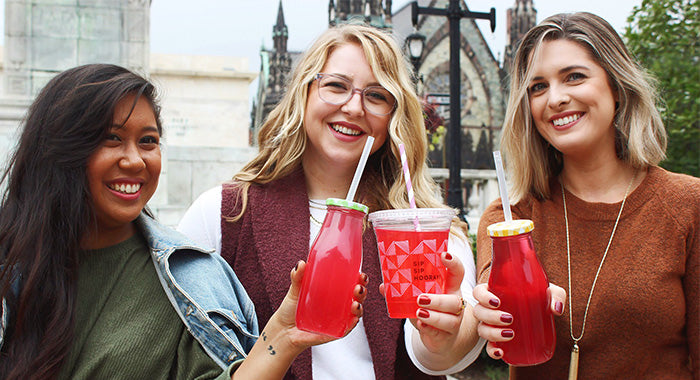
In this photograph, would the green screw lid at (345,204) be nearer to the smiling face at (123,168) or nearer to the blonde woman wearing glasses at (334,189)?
the blonde woman wearing glasses at (334,189)

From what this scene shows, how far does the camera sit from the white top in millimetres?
2066

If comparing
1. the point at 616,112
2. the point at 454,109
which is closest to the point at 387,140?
the point at 616,112

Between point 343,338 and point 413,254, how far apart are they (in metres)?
0.54

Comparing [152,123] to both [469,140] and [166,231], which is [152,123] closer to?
[166,231]

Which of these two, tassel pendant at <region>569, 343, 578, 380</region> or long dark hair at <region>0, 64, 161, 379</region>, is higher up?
long dark hair at <region>0, 64, 161, 379</region>

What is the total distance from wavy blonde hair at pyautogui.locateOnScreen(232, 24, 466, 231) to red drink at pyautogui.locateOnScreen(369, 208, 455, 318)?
524 mm

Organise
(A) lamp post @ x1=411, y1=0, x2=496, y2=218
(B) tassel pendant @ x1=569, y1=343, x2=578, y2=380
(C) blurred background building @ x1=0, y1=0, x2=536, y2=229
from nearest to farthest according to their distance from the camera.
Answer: (B) tassel pendant @ x1=569, y1=343, x2=578, y2=380
(C) blurred background building @ x1=0, y1=0, x2=536, y2=229
(A) lamp post @ x1=411, y1=0, x2=496, y2=218

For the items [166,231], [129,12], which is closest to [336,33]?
[166,231]

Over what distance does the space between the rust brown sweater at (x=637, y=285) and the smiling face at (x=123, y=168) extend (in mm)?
1225

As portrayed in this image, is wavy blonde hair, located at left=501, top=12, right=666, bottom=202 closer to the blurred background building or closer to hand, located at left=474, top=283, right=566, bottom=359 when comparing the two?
the blurred background building

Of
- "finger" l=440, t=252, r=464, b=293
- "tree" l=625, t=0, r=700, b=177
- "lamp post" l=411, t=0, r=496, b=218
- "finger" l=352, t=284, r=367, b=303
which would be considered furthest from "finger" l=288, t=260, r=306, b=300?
"tree" l=625, t=0, r=700, b=177

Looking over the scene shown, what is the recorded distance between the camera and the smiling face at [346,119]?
88.5 inches

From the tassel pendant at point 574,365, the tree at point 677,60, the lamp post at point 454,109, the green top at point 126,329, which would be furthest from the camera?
the tree at point 677,60

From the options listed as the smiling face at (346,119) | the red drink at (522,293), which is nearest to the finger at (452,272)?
the red drink at (522,293)
